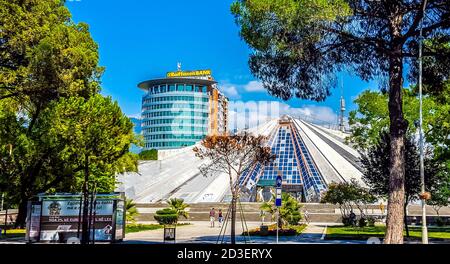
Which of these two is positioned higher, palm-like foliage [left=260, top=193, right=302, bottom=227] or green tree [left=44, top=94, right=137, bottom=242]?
green tree [left=44, top=94, right=137, bottom=242]

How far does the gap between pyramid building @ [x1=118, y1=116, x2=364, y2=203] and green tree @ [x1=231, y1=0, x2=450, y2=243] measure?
32008 mm

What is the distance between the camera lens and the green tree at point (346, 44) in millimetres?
15000

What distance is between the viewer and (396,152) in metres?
15.7

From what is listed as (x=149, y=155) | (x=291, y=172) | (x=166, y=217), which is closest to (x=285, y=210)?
(x=166, y=217)

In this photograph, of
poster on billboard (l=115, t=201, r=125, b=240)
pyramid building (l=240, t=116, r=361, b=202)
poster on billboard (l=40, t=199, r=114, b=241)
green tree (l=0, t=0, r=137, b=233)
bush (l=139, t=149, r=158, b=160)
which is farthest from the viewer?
bush (l=139, t=149, r=158, b=160)

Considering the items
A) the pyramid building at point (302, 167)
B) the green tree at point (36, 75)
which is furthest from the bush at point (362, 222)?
the green tree at point (36, 75)

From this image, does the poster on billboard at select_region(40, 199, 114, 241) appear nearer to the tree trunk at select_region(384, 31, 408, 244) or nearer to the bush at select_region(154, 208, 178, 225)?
the tree trunk at select_region(384, 31, 408, 244)

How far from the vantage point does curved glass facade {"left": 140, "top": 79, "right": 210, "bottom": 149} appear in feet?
434

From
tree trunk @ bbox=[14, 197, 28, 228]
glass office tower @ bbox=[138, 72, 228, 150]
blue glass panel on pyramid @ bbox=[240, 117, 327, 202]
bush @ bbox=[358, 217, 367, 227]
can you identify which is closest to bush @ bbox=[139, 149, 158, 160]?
blue glass panel on pyramid @ bbox=[240, 117, 327, 202]

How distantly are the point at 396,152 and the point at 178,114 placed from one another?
386 feet

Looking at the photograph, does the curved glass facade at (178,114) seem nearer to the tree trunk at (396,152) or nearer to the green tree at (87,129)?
the green tree at (87,129)

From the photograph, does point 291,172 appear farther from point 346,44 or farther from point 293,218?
point 346,44

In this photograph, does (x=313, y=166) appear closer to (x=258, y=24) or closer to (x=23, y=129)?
(x=23, y=129)
